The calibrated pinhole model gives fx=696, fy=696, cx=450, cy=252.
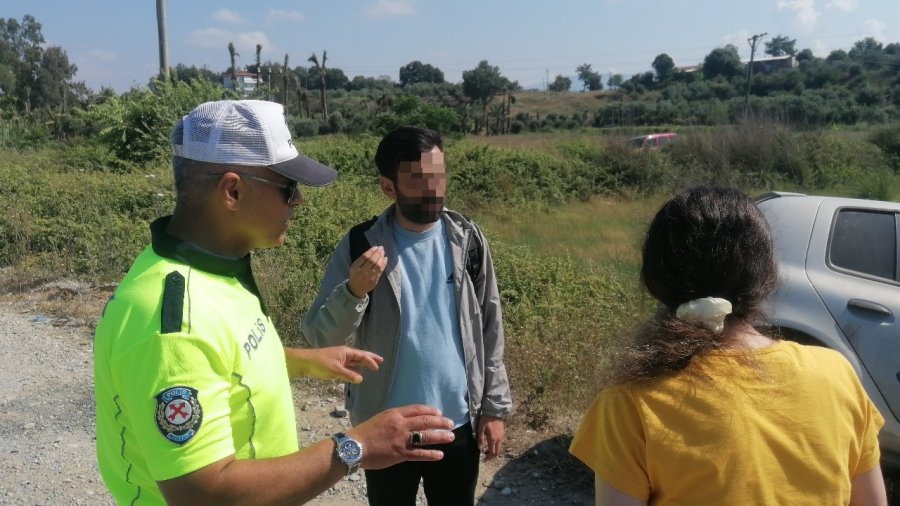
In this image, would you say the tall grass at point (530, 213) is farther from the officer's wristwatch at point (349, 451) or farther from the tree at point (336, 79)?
the tree at point (336, 79)

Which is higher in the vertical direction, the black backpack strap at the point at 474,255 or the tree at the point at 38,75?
the tree at the point at 38,75

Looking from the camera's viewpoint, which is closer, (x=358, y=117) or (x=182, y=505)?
(x=182, y=505)

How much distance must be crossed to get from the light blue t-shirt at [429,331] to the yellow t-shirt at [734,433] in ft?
3.86

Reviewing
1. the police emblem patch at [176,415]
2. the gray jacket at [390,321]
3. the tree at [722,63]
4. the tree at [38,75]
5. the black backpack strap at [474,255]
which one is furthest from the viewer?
the tree at [722,63]

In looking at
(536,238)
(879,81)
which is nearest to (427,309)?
(536,238)

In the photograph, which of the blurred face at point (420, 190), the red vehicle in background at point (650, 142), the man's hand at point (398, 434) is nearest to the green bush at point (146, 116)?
the red vehicle in background at point (650, 142)

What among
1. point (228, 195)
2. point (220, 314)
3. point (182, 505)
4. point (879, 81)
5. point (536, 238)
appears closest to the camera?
point (182, 505)

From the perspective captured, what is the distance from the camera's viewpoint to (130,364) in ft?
4.26

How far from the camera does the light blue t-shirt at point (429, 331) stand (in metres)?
2.54

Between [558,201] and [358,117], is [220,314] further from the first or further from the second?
[358,117]

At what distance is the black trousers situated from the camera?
8.25 feet

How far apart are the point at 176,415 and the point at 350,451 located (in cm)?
37

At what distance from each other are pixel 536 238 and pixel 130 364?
1136cm

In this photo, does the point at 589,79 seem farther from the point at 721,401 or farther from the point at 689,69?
the point at 721,401
